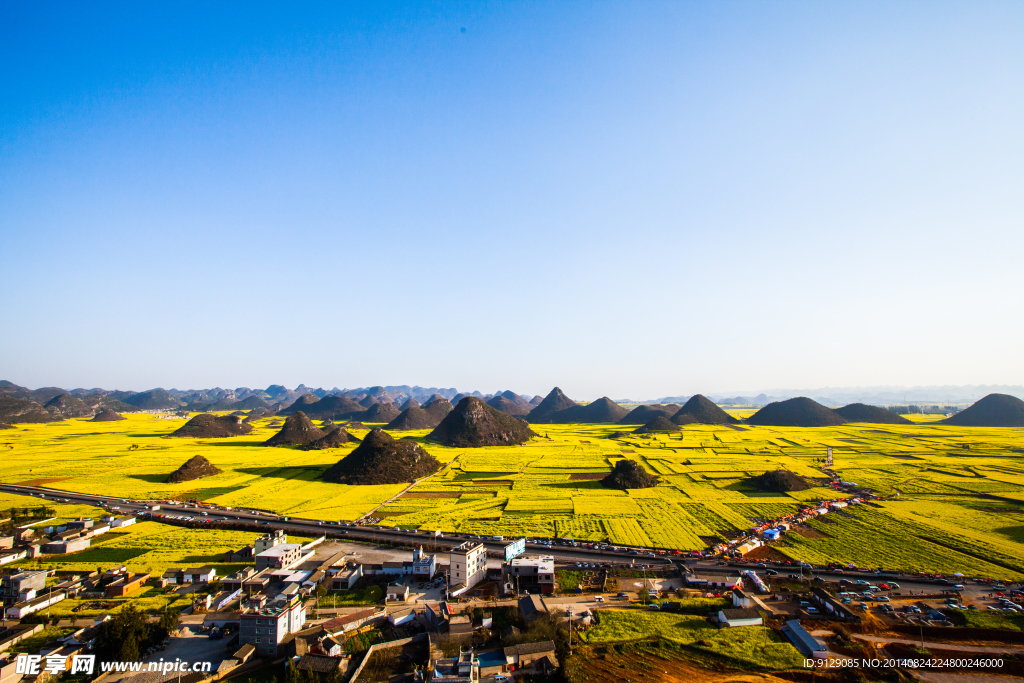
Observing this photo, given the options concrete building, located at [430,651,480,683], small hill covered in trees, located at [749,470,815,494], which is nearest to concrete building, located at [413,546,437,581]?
concrete building, located at [430,651,480,683]

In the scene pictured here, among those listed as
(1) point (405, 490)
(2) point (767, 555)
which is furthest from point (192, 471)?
(2) point (767, 555)

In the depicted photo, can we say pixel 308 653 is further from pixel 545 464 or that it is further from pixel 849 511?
pixel 545 464

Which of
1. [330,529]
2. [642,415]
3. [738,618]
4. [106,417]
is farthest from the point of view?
[106,417]

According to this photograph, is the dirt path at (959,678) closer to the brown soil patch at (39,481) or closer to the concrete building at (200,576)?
the concrete building at (200,576)

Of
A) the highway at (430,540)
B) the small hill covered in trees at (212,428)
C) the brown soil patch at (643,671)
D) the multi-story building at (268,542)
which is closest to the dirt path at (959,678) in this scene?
the brown soil patch at (643,671)

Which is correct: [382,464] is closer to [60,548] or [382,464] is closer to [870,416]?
[60,548]

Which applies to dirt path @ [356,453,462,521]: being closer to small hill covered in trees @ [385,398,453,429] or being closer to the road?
the road
